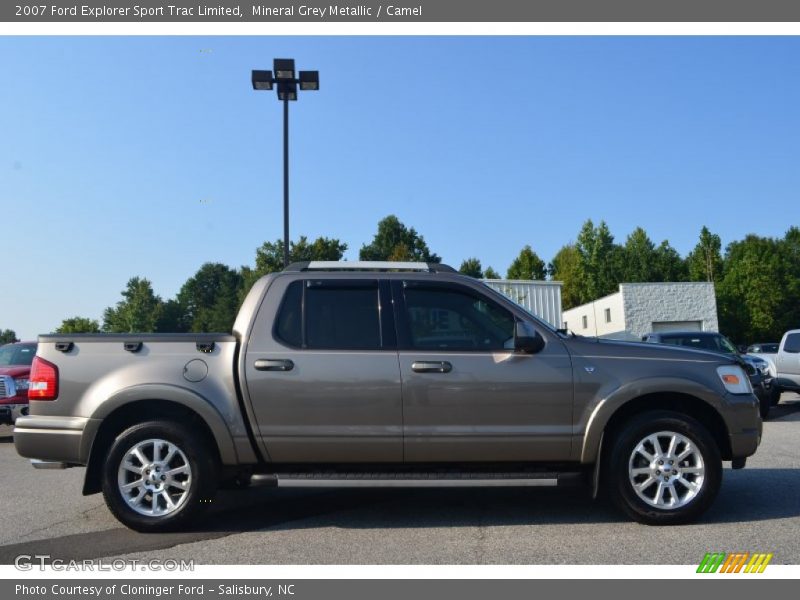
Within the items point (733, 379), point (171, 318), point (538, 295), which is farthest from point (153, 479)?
point (171, 318)

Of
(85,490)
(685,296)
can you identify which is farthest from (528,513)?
(685,296)

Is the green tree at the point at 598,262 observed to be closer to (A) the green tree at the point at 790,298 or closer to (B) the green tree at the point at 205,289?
(A) the green tree at the point at 790,298

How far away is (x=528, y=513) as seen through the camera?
5797 millimetres

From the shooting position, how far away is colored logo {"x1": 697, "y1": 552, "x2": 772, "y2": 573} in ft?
14.2

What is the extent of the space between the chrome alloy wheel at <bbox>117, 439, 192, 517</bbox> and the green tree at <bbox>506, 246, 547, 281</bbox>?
6983cm

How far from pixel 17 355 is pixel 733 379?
488 inches

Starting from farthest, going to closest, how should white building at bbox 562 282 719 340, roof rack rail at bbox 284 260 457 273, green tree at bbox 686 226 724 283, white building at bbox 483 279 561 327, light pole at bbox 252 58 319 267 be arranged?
green tree at bbox 686 226 724 283 < white building at bbox 562 282 719 340 < white building at bbox 483 279 561 327 < light pole at bbox 252 58 319 267 < roof rack rail at bbox 284 260 457 273

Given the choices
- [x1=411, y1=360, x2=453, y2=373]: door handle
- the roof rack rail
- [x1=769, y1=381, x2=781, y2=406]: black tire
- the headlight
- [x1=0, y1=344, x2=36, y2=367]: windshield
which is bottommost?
[x1=769, y1=381, x2=781, y2=406]: black tire

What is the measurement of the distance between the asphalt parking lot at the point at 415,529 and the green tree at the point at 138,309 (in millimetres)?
49255

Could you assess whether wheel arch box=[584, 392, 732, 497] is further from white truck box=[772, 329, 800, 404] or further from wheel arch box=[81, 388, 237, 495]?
white truck box=[772, 329, 800, 404]

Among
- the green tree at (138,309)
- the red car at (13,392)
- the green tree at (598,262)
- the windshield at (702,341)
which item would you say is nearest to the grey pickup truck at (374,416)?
the red car at (13,392)

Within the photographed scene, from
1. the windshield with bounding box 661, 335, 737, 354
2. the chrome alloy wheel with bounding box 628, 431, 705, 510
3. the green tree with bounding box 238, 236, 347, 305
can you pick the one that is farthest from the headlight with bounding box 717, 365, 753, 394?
the green tree with bounding box 238, 236, 347, 305

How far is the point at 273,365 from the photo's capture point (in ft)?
17.4
